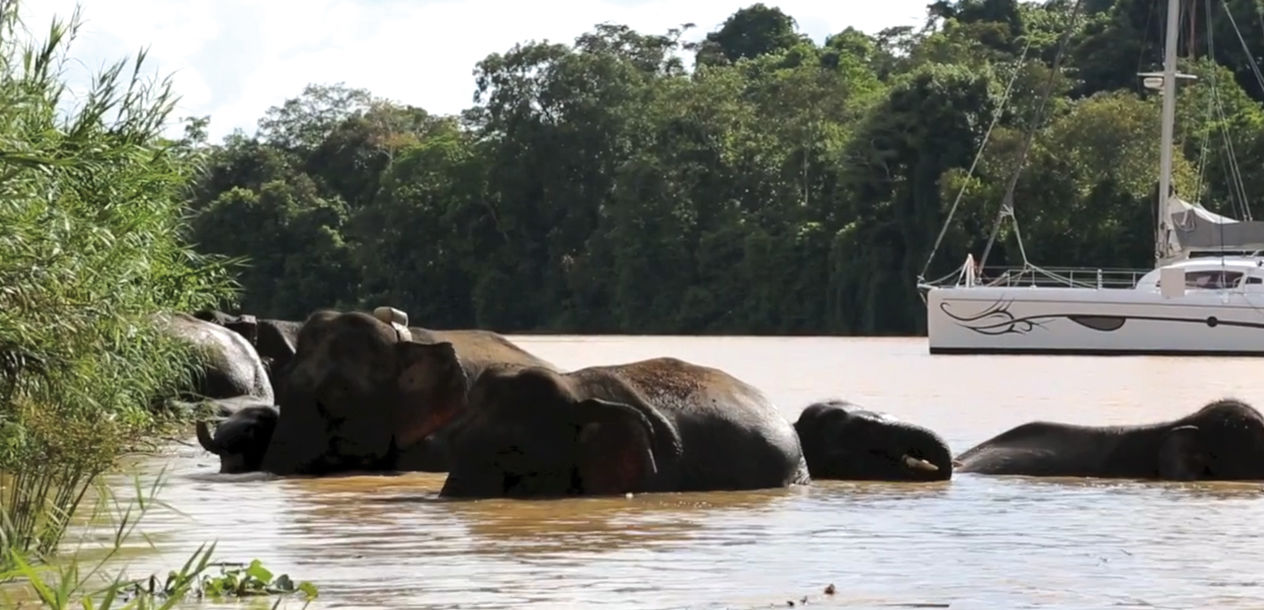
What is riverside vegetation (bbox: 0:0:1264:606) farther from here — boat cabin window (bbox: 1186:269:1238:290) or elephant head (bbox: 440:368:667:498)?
elephant head (bbox: 440:368:667:498)

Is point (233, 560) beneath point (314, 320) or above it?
beneath

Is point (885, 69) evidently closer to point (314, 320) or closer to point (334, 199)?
point (334, 199)

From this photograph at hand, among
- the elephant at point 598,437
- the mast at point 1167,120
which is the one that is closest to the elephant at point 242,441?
the elephant at point 598,437

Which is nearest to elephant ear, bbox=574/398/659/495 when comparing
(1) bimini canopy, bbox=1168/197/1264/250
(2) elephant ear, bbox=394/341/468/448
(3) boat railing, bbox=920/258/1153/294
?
(2) elephant ear, bbox=394/341/468/448

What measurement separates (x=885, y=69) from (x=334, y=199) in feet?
73.2

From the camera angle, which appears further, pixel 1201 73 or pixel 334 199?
pixel 334 199

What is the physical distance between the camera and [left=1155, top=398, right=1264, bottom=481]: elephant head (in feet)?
47.1

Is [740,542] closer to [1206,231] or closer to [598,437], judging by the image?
[598,437]

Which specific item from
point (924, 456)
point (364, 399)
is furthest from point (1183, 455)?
point (364, 399)

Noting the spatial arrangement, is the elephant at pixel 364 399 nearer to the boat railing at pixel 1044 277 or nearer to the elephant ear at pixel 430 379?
the elephant ear at pixel 430 379

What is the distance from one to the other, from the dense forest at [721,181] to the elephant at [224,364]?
151 feet

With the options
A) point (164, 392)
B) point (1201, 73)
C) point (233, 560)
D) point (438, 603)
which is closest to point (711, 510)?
point (233, 560)

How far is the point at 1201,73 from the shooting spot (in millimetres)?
69125

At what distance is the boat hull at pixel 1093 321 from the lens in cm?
4606
